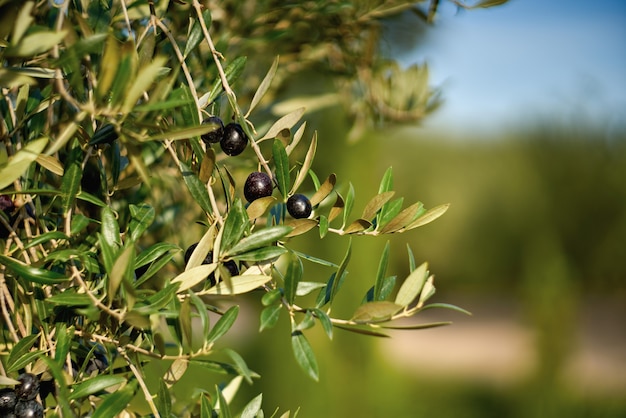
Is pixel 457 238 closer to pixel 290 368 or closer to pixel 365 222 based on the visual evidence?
pixel 290 368

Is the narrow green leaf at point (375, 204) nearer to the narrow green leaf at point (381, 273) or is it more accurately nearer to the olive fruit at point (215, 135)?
the narrow green leaf at point (381, 273)

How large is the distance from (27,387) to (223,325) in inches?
6.7

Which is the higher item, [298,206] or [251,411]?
[298,206]

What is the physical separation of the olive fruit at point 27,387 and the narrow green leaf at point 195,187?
0.20 m

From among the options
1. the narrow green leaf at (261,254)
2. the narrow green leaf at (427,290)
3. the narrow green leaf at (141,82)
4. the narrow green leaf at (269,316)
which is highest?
the narrow green leaf at (141,82)

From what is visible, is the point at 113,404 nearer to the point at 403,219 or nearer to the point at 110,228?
the point at 110,228

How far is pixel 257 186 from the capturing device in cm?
54

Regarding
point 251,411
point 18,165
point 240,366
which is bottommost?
point 251,411

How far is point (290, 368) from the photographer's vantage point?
155 inches

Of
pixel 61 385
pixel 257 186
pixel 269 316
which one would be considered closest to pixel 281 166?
pixel 257 186

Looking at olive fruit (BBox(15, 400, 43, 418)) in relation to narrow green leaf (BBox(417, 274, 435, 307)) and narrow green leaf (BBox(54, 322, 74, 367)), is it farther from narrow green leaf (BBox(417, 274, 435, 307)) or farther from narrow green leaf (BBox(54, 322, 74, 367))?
narrow green leaf (BBox(417, 274, 435, 307))

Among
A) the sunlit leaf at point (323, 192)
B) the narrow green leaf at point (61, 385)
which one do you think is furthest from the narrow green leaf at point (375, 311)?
the narrow green leaf at point (61, 385)

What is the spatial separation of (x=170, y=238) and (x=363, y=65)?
51 cm

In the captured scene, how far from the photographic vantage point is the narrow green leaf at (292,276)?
48 centimetres
